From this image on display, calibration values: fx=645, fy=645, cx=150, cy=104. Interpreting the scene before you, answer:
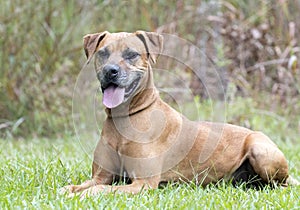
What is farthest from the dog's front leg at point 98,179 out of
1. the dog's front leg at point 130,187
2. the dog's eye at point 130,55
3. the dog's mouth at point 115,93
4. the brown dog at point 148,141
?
the dog's eye at point 130,55

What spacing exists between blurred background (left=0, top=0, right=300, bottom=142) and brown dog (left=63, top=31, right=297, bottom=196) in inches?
142

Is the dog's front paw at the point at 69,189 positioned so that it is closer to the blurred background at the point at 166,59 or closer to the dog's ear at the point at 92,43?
the dog's ear at the point at 92,43

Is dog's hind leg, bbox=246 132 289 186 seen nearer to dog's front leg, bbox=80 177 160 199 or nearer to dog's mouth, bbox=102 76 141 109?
dog's front leg, bbox=80 177 160 199

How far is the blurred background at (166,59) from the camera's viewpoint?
888cm

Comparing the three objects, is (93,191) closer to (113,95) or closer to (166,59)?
(113,95)

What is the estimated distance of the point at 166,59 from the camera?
9719 millimetres

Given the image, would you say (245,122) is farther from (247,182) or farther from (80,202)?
(80,202)

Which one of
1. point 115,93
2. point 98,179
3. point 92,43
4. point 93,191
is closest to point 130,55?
point 115,93

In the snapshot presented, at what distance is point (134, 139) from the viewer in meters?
4.77

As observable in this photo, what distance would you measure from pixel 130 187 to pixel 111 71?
838mm

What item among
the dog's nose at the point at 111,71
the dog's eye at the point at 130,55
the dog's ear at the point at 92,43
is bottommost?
the dog's nose at the point at 111,71

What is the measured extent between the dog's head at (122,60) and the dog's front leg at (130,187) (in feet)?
1.91

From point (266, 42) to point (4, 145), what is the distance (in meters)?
4.68

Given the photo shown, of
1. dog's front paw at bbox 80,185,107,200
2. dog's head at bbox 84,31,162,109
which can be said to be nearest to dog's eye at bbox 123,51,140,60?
dog's head at bbox 84,31,162,109
